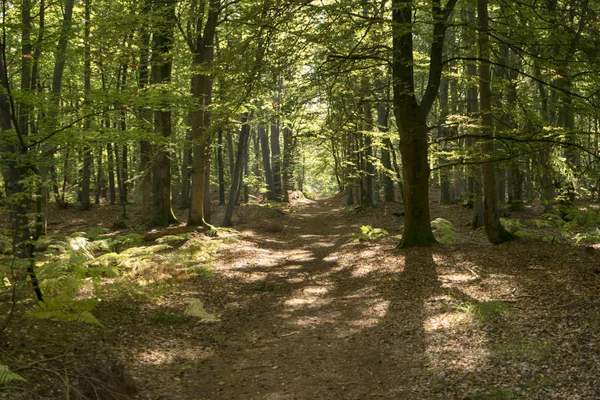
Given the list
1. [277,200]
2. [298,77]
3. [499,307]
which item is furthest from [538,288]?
[277,200]

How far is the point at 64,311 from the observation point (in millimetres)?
6176

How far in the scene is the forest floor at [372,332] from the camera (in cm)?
483

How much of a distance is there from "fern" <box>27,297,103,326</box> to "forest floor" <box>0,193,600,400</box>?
0.15m

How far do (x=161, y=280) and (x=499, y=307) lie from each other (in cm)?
652

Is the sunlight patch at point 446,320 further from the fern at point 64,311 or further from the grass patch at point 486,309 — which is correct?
the fern at point 64,311

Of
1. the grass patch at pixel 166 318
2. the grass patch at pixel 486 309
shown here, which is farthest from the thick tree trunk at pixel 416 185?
the grass patch at pixel 166 318

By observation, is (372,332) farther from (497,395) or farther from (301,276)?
(301,276)

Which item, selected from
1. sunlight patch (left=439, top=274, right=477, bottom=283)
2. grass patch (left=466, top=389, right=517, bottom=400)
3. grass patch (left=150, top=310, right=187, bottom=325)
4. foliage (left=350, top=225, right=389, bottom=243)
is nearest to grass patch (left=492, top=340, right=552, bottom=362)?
grass patch (left=466, top=389, right=517, bottom=400)

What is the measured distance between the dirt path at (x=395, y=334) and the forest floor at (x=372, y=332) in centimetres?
2

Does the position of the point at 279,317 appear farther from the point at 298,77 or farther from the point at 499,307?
the point at 298,77

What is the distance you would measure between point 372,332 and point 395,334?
0.38 metres

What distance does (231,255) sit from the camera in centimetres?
1298

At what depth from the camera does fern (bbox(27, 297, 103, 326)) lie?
578cm

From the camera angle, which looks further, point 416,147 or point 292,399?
point 416,147
